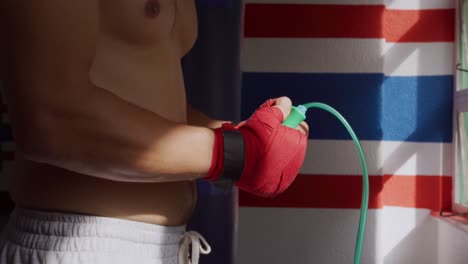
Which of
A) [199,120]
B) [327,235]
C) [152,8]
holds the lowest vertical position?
[327,235]

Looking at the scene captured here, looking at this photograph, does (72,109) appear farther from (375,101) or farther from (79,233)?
(375,101)

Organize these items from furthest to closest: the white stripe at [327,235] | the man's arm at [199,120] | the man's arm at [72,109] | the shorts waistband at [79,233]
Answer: the white stripe at [327,235] < the man's arm at [199,120] < the shorts waistband at [79,233] < the man's arm at [72,109]

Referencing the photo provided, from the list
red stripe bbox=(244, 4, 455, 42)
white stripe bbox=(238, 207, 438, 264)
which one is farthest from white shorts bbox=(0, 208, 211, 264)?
red stripe bbox=(244, 4, 455, 42)

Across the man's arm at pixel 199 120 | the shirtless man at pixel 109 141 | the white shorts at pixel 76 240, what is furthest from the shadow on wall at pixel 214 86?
the white shorts at pixel 76 240

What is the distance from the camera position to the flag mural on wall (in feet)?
5.21

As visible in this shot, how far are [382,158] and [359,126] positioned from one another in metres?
0.12

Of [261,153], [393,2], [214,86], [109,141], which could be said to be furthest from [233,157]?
[393,2]

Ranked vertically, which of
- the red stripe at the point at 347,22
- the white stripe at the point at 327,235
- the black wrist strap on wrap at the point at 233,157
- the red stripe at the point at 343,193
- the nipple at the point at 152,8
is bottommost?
the white stripe at the point at 327,235

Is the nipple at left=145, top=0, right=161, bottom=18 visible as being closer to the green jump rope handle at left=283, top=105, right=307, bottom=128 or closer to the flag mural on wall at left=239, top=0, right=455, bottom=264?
the green jump rope handle at left=283, top=105, right=307, bottom=128

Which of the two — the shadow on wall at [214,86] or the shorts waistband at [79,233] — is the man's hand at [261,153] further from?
the shadow on wall at [214,86]

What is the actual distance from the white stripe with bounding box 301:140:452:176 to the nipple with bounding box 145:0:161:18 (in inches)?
36.4

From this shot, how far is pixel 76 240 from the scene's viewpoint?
2.27ft

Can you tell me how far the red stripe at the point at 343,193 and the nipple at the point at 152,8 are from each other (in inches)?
35.7

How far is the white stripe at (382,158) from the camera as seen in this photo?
1.59 meters
